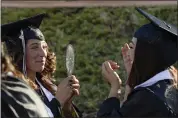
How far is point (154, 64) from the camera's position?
432 centimetres

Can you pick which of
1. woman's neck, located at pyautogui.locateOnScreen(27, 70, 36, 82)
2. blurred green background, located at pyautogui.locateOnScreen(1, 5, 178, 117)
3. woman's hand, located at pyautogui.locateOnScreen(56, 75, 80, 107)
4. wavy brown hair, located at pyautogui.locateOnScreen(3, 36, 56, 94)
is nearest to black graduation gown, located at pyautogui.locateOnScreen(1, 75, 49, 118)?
wavy brown hair, located at pyautogui.locateOnScreen(3, 36, 56, 94)

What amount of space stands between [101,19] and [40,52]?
4.03 m

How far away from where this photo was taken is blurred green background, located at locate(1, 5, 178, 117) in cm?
781

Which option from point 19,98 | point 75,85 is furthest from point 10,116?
point 75,85

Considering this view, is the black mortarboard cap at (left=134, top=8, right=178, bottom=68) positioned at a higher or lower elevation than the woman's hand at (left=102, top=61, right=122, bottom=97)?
higher

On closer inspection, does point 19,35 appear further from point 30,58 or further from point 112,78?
point 112,78

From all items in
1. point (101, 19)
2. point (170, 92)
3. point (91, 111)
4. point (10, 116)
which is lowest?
point (91, 111)

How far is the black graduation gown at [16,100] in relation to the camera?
3.29 meters

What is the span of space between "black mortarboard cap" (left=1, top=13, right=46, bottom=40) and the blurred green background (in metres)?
2.78

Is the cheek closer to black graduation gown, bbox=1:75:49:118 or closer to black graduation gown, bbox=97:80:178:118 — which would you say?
black graduation gown, bbox=97:80:178:118

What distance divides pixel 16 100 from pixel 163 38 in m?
1.42

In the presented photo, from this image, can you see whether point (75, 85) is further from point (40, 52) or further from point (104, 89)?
point (104, 89)

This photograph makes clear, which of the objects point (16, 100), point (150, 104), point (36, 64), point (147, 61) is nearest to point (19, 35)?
Answer: point (36, 64)

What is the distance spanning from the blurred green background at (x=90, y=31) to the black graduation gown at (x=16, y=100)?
13.7 ft
